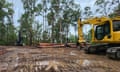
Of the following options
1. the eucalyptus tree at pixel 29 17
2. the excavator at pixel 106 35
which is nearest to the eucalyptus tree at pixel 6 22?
the eucalyptus tree at pixel 29 17

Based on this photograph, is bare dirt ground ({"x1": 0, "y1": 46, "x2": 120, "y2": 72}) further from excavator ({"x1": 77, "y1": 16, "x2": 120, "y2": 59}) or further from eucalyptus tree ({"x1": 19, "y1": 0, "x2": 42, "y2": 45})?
eucalyptus tree ({"x1": 19, "y1": 0, "x2": 42, "y2": 45})

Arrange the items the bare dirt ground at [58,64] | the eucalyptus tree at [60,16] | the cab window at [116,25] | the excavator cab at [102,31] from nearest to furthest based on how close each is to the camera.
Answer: the bare dirt ground at [58,64]
the cab window at [116,25]
the excavator cab at [102,31]
the eucalyptus tree at [60,16]

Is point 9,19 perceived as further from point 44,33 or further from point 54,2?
point 54,2

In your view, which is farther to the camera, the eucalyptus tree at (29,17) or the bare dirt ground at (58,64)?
the eucalyptus tree at (29,17)

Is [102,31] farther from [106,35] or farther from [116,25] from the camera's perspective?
[116,25]

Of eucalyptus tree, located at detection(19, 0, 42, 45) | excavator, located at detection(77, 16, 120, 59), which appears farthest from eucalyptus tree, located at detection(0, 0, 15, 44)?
excavator, located at detection(77, 16, 120, 59)

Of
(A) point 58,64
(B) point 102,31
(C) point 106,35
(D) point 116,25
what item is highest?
(D) point 116,25

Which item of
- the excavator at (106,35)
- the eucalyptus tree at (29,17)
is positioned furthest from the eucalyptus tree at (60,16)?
the excavator at (106,35)

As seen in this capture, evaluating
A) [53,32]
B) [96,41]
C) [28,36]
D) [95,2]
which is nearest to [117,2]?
[95,2]

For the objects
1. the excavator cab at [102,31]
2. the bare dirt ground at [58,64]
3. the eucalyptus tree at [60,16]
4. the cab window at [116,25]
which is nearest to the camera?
the bare dirt ground at [58,64]

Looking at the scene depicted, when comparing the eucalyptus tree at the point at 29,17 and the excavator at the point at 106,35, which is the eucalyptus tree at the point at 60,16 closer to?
the eucalyptus tree at the point at 29,17

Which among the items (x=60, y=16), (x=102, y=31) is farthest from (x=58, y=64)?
(x=60, y=16)

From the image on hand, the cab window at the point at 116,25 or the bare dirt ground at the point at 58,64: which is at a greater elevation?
the cab window at the point at 116,25

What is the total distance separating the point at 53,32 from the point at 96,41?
125 feet
